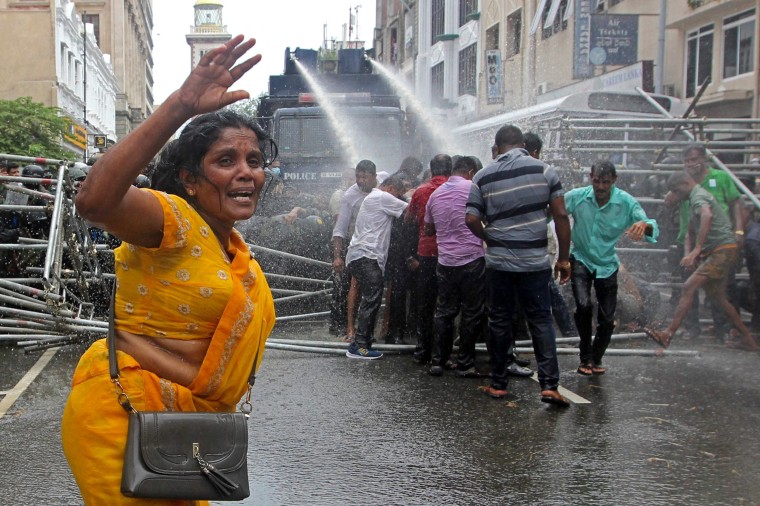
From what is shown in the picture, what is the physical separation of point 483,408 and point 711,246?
12.1 ft

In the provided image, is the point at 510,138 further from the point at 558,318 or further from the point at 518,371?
the point at 558,318

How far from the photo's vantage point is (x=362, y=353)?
351 inches

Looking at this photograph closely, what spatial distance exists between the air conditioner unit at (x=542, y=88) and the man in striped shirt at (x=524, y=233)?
79.1 feet

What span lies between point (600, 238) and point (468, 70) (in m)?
34.9

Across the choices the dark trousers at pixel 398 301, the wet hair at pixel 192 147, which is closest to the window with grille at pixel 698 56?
the dark trousers at pixel 398 301

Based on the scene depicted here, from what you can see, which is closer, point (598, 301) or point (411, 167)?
point (598, 301)

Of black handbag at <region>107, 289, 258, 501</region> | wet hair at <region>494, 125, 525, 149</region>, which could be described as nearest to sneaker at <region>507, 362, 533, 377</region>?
wet hair at <region>494, 125, 525, 149</region>

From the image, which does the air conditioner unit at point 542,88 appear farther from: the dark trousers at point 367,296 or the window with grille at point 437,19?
the dark trousers at point 367,296

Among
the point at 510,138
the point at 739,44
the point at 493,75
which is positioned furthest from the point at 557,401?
the point at 493,75

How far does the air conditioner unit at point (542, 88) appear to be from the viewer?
99.7 feet

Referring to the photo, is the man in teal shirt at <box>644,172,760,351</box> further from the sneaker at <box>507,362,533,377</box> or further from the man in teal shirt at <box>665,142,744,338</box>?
the sneaker at <box>507,362,533,377</box>

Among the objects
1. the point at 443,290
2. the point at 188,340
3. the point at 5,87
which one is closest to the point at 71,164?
the point at 443,290

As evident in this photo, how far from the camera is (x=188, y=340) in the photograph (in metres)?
2.62

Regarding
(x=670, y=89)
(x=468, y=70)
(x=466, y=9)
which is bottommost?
(x=670, y=89)
